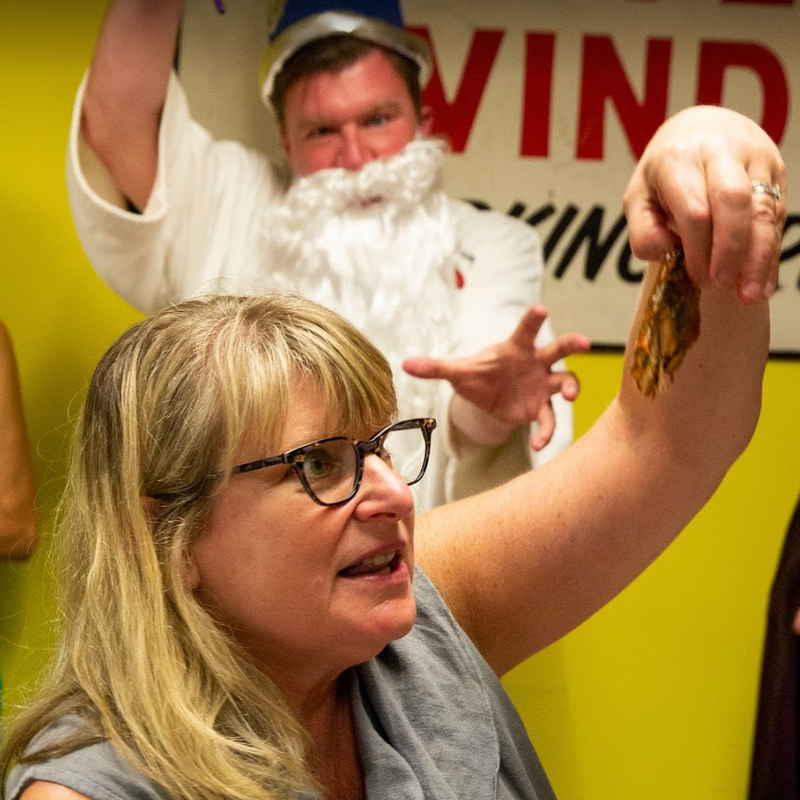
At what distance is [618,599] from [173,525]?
151 cm

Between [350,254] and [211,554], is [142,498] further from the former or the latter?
[350,254]

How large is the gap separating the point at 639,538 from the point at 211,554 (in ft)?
1.44

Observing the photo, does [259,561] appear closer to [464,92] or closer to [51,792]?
[51,792]

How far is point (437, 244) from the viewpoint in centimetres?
199

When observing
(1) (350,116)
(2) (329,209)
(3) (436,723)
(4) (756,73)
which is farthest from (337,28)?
(3) (436,723)

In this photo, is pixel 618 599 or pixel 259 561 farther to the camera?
pixel 618 599

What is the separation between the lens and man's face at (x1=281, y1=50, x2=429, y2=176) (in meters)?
1.88

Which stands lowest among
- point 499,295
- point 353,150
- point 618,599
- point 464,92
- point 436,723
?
point 618,599

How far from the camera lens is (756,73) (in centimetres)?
210

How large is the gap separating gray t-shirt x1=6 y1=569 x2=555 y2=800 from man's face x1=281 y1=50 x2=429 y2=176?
3.43 feet

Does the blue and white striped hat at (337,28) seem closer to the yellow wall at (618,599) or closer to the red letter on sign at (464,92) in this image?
the red letter on sign at (464,92)

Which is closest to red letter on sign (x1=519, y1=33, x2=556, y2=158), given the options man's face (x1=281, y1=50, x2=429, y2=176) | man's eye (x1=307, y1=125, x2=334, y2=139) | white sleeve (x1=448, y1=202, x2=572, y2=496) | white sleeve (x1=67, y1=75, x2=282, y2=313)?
white sleeve (x1=448, y1=202, x2=572, y2=496)

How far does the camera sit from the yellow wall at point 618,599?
84.5 inches

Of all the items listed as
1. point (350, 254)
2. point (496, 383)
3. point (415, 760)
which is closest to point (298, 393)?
point (415, 760)
